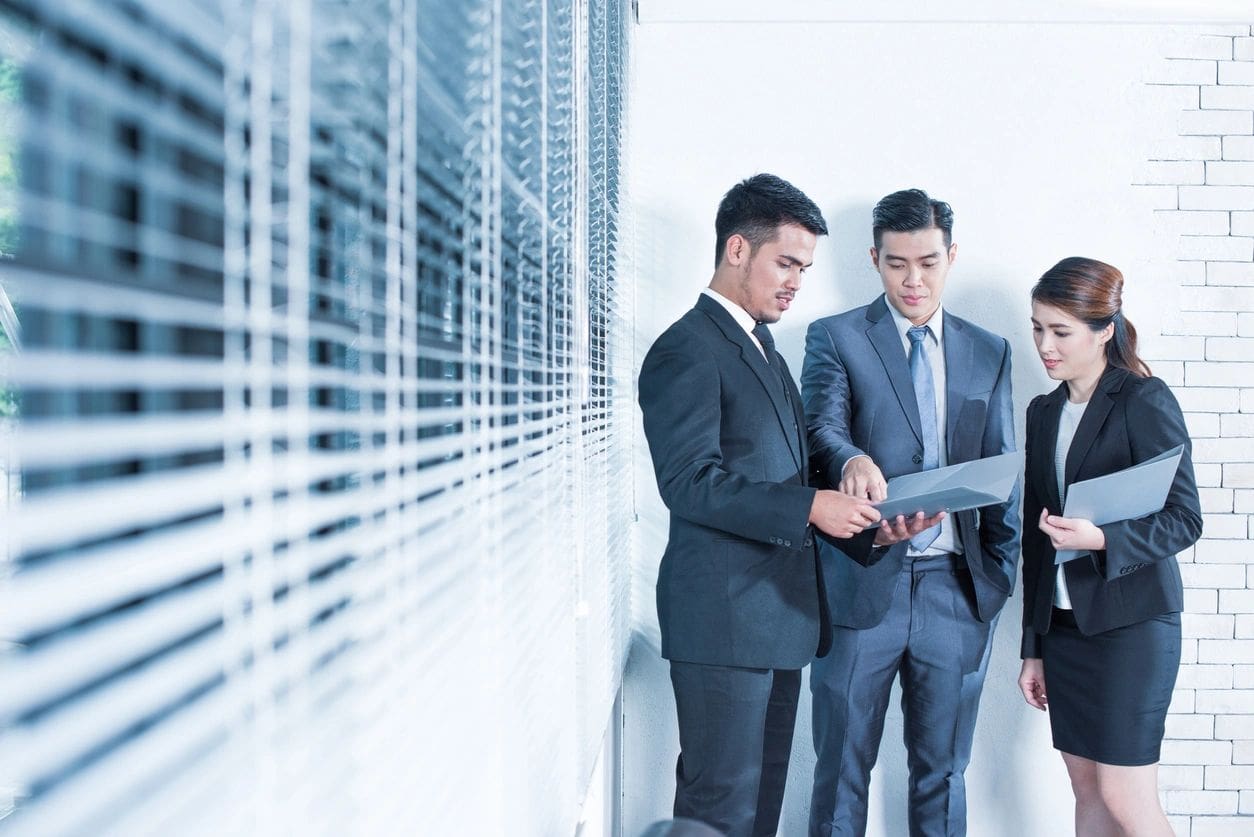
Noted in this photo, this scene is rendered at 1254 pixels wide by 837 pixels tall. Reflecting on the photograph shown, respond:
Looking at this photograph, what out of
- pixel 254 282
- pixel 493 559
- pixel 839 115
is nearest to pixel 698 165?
pixel 839 115

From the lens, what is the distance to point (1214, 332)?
3.17 meters

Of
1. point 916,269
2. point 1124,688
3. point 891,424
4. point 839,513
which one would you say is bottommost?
point 1124,688

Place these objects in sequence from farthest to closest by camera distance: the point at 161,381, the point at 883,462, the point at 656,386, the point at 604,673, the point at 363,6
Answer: the point at 883,462 < the point at 604,673 < the point at 656,386 < the point at 363,6 < the point at 161,381

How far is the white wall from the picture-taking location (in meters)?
3.16

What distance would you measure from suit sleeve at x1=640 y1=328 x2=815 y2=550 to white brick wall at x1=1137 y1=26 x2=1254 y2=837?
6.48 ft

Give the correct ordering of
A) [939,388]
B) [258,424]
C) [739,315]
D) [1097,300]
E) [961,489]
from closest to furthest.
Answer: [258,424]
[961,489]
[739,315]
[1097,300]
[939,388]

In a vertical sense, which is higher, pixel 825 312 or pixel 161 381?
pixel 825 312

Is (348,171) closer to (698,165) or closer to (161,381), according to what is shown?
(161,381)

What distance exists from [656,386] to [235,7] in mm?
1464

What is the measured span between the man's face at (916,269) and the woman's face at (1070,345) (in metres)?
0.31

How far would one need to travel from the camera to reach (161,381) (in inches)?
16.3

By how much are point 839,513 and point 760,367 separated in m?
0.35

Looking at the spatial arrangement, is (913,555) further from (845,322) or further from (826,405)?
(845,322)

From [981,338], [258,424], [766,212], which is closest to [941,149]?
[981,338]
